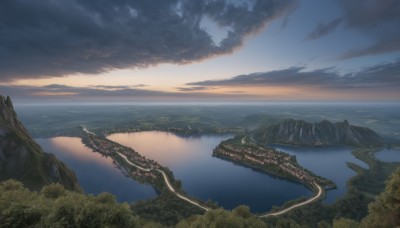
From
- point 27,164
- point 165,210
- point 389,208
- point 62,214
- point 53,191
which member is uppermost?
point 62,214

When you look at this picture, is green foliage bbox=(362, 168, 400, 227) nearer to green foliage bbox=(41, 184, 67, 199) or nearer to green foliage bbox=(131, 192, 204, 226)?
green foliage bbox=(41, 184, 67, 199)

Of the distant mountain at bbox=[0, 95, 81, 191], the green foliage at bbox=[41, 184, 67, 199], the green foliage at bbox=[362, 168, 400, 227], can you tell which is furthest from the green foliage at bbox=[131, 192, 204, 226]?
the green foliage at bbox=[362, 168, 400, 227]

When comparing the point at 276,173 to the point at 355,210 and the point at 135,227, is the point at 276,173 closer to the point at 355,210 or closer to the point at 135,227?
the point at 355,210

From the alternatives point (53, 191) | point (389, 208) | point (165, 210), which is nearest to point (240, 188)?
point (165, 210)

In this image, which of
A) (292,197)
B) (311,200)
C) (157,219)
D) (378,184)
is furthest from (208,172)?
(378,184)

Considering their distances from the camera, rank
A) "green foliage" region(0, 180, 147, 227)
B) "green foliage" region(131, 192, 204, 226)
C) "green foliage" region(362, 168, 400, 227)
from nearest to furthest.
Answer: "green foliage" region(0, 180, 147, 227)
"green foliage" region(362, 168, 400, 227)
"green foliage" region(131, 192, 204, 226)

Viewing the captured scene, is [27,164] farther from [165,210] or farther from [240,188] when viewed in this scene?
[240,188]

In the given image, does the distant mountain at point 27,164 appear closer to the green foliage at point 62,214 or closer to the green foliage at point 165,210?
the green foliage at point 165,210

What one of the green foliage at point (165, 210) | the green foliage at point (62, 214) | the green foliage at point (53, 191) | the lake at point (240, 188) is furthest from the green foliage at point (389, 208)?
the lake at point (240, 188)
